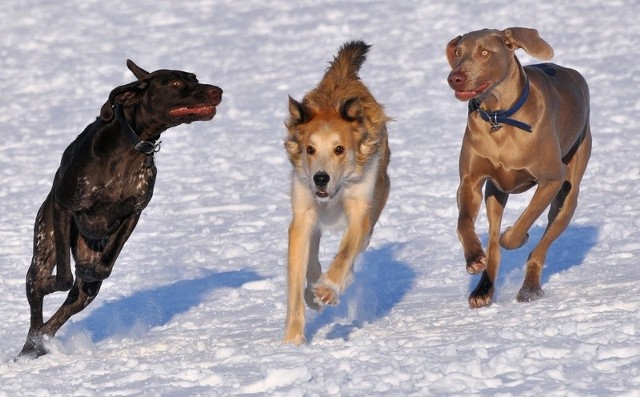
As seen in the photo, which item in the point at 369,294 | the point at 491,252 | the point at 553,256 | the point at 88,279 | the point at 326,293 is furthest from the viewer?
the point at 553,256

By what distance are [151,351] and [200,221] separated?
13.4 ft

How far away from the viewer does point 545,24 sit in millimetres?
17734

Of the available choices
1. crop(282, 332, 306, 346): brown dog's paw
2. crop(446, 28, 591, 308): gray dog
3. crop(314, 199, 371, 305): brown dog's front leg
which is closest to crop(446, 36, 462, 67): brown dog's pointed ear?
crop(446, 28, 591, 308): gray dog

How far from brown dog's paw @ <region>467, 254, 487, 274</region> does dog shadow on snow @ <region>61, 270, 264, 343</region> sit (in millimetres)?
2039

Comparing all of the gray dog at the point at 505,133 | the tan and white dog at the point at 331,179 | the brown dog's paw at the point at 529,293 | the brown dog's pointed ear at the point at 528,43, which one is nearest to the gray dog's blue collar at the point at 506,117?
the gray dog at the point at 505,133

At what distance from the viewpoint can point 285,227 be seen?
10.1 metres

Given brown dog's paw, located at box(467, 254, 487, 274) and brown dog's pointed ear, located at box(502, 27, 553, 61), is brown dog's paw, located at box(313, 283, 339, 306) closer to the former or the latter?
brown dog's paw, located at box(467, 254, 487, 274)

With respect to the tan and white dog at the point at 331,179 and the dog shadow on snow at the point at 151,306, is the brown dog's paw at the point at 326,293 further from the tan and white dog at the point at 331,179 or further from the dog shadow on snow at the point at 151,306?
the dog shadow on snow at the point at 151,306

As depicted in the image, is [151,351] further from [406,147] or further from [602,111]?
[602,111]

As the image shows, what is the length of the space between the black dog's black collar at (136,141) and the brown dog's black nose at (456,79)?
1785mm

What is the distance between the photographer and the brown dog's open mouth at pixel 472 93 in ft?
21.9

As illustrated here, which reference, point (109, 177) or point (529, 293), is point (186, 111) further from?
point (529, 293)

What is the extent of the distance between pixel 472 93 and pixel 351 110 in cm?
70

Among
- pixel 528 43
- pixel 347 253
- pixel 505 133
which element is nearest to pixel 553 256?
pixel 505 133
